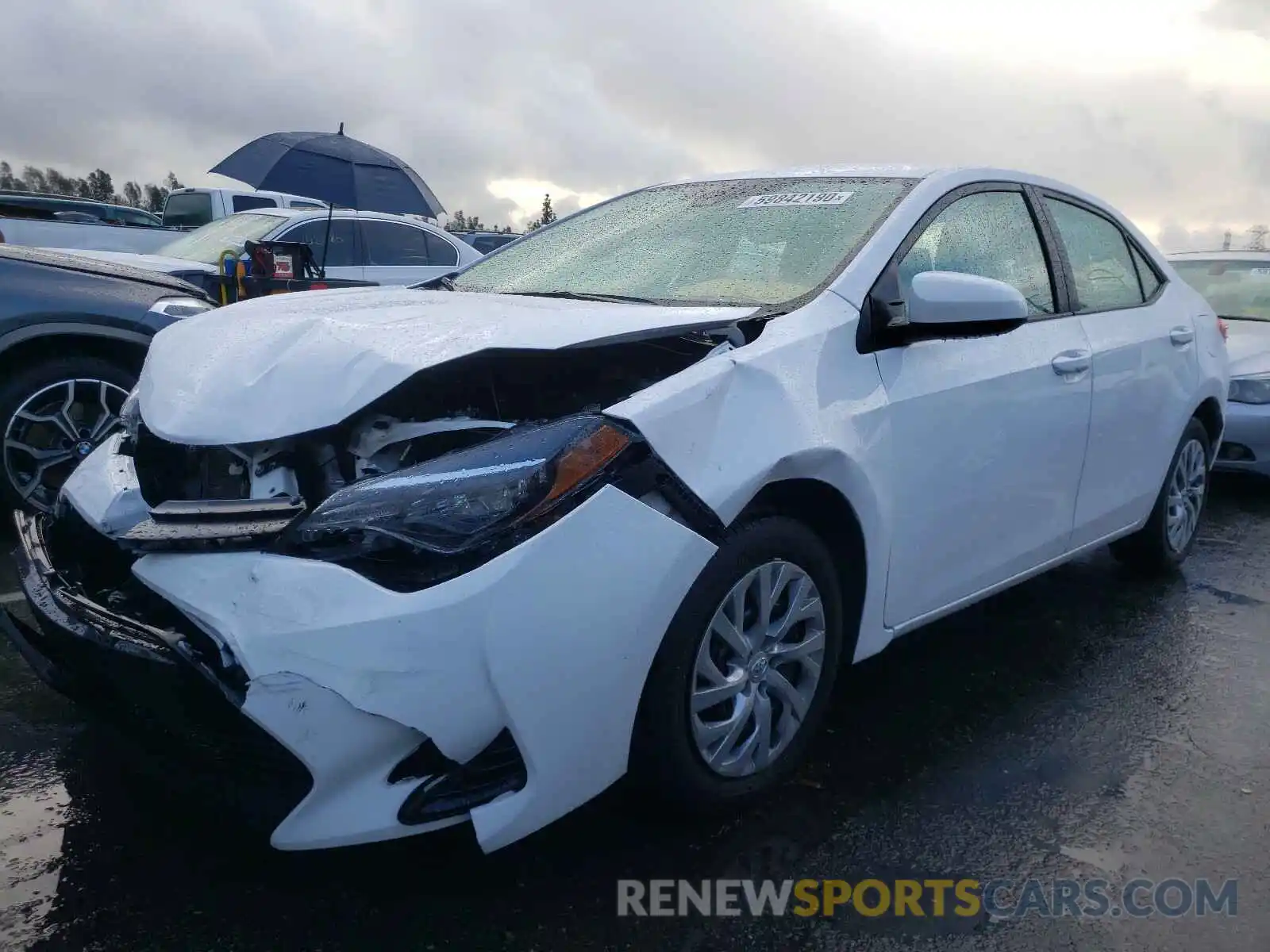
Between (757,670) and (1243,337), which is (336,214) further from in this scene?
(757,670)

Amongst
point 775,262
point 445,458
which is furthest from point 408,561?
point 775,262

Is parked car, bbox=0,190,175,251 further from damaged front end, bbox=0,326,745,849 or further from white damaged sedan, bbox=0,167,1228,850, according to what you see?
damaged front end, bbox=0,326,745,849

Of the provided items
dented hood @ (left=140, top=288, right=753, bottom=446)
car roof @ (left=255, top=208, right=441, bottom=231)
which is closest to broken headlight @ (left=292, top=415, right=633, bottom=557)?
dented hood @ (left=140, top=288, right=753, bottom=446)

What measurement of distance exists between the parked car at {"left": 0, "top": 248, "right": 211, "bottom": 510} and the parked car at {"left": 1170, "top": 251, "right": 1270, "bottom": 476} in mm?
5940

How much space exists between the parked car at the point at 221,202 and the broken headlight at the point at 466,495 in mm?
10141

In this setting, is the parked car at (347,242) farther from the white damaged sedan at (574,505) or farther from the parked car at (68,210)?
the white damaged sedan at (574,505)

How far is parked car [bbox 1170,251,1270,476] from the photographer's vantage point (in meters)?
6.11

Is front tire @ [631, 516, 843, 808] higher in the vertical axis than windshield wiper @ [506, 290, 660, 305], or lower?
lower

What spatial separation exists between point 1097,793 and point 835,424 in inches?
48.9

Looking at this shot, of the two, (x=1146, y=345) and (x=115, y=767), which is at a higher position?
(x=1146, y=345)

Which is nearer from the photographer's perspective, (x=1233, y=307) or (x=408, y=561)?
(x=408, y=561)

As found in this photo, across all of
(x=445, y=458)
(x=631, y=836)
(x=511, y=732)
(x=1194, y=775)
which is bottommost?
(x=1194, y=775)

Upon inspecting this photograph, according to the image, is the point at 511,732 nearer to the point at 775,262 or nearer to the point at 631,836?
the point at 631,836

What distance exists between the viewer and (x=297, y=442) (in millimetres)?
2193
